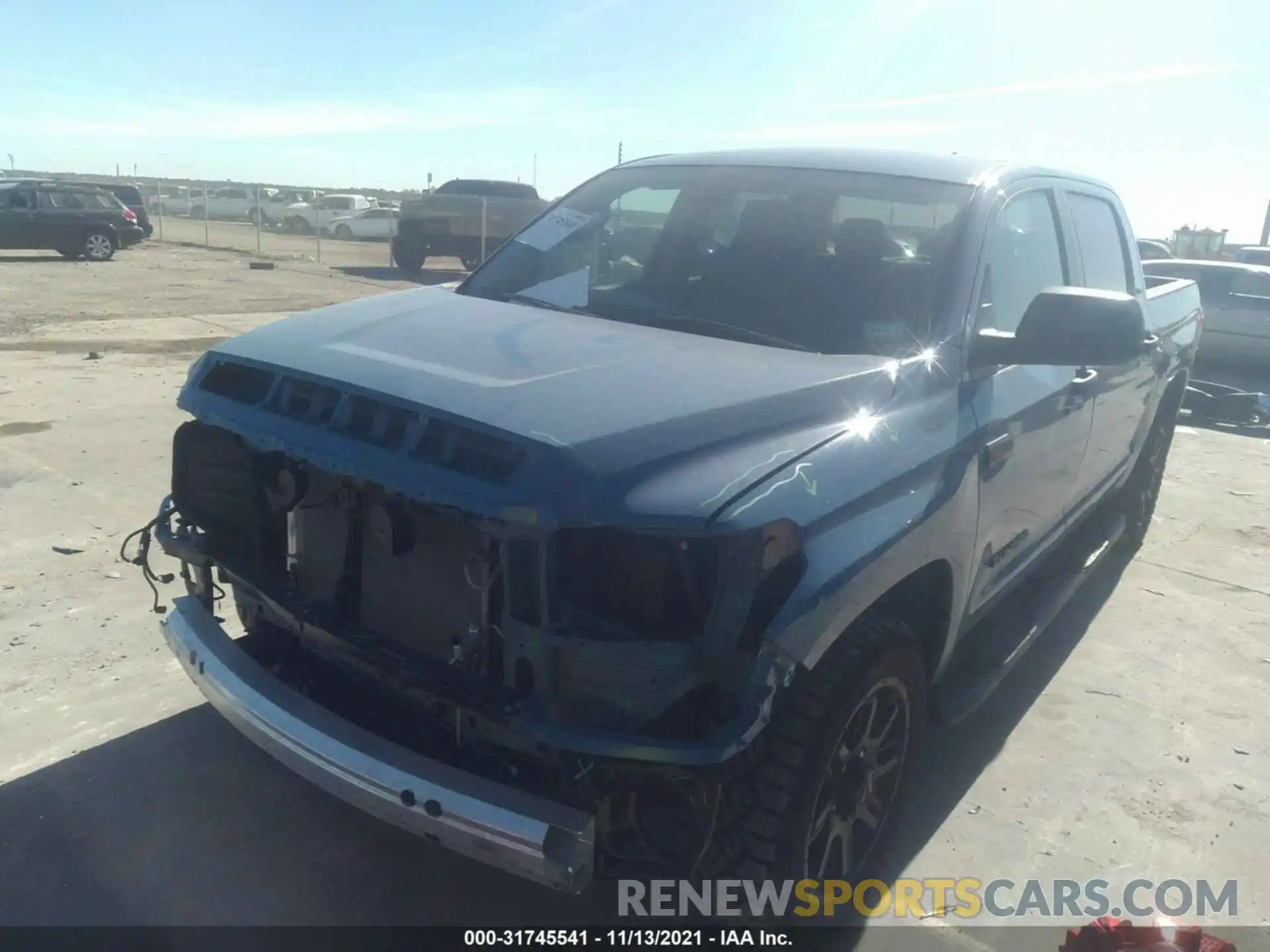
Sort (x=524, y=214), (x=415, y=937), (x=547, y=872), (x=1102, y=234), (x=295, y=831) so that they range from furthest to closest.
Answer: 1. (x=524, y=214)
2. (x=1102, y=234)
3. (x=295, y=831)
4. (x=415, y=937)
5. (x=547, y=872)

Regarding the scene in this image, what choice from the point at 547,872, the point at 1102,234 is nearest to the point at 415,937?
the point at 547,872

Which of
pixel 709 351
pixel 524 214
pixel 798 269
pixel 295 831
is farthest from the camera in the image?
pixel 524 214

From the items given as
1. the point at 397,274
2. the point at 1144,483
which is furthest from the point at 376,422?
the point at 397,274

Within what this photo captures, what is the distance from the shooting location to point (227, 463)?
121 inches

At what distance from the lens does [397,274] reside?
22594 mm

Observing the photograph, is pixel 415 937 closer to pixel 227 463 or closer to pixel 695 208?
pixel 227 463

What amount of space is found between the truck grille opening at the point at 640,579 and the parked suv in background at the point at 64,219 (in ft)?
75.0

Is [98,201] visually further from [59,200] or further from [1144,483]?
[1144,483]

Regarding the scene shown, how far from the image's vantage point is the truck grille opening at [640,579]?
220 centimetres

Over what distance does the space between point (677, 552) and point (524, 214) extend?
21.6m

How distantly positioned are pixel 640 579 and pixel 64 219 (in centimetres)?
2301

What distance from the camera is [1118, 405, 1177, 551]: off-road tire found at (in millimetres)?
5805

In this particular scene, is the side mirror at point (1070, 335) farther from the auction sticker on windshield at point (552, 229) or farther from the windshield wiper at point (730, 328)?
the auction sticker on windshield at point (552, 229)
